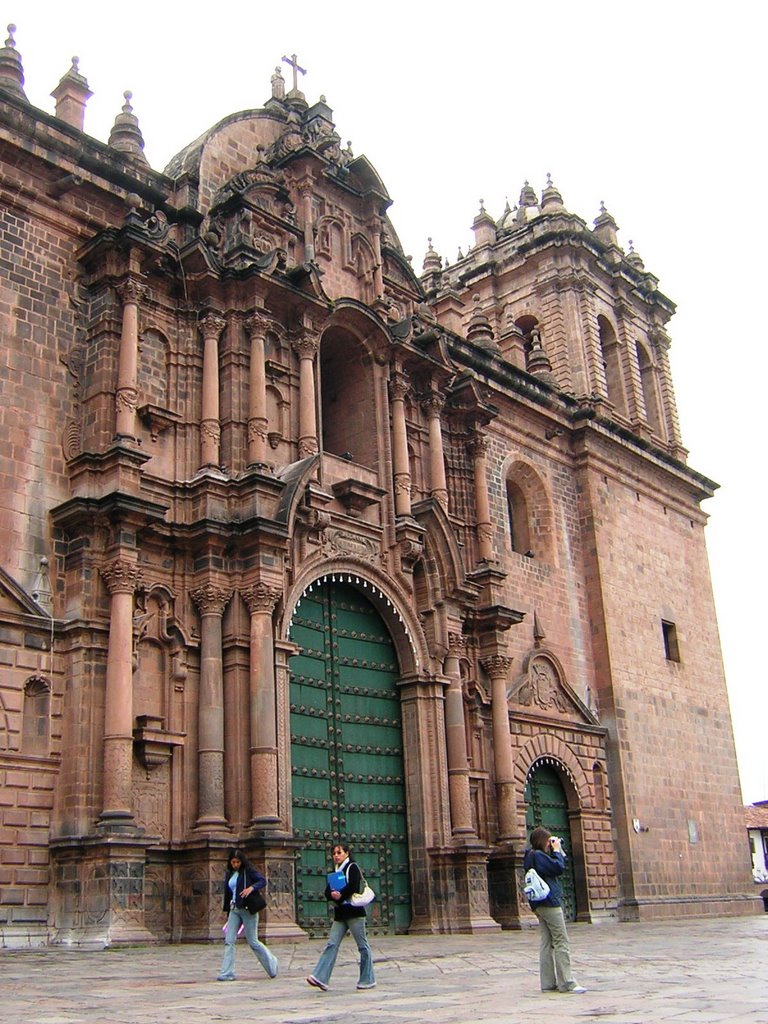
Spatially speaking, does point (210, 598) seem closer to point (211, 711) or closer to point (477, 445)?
point (211, 711)

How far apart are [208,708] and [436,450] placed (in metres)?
7.33

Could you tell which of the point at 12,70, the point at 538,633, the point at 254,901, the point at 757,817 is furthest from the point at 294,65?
the point at 757,817

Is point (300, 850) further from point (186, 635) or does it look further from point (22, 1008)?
point (22, 1008)

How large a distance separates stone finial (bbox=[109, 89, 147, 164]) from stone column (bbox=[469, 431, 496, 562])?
808 centimetres

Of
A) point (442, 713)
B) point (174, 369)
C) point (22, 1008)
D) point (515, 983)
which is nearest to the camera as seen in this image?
point (22, 1008)

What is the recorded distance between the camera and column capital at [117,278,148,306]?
54.2 feet

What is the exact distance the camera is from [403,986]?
900 cm

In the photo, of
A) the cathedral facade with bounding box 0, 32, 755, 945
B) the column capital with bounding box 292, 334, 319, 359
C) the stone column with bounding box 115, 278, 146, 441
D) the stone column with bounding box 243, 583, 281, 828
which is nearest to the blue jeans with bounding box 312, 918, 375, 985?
the cathedral facade with bounding box 0, 32, 755, 945

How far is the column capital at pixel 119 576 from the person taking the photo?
49.1 feet

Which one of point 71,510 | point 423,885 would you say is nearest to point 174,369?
point 71,510

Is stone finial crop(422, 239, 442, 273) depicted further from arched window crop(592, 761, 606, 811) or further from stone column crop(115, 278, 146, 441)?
stone column crop(115, 278, 146, 441)

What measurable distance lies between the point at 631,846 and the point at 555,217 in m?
15.9

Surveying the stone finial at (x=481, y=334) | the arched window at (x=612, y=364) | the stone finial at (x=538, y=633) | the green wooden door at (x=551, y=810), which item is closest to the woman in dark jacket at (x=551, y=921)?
the green wooden door at (x=551, y=810)

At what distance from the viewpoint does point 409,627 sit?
18953 millimetres
